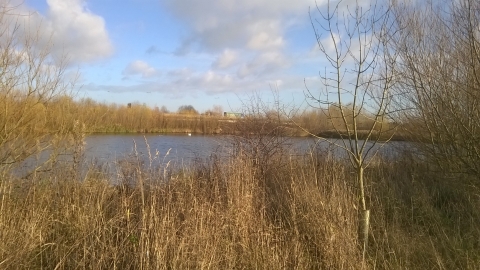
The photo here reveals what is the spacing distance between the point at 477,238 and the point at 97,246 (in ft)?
15.7

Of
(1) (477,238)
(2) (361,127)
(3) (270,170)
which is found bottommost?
(1) (477,238)

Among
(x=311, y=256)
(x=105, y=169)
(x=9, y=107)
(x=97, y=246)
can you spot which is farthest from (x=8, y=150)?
(x=311, y=256)

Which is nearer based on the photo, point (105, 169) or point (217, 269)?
point (217, 269)

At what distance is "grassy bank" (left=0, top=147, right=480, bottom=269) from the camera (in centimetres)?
396

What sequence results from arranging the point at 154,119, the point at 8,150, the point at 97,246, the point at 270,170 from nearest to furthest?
the point at 97,246
the point at 8,150
the point at 270,170
the point at 154,119

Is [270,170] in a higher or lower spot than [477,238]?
higher

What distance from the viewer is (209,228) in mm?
4242

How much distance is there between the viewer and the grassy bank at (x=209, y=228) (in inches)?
156

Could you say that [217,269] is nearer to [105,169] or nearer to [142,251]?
[142,251]

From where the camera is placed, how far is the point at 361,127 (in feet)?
18.3

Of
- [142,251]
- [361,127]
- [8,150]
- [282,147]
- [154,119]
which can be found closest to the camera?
[142,251]

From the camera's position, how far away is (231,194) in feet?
16.0

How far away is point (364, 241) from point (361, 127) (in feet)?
6.26

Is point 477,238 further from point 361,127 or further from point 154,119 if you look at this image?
point 154,119
